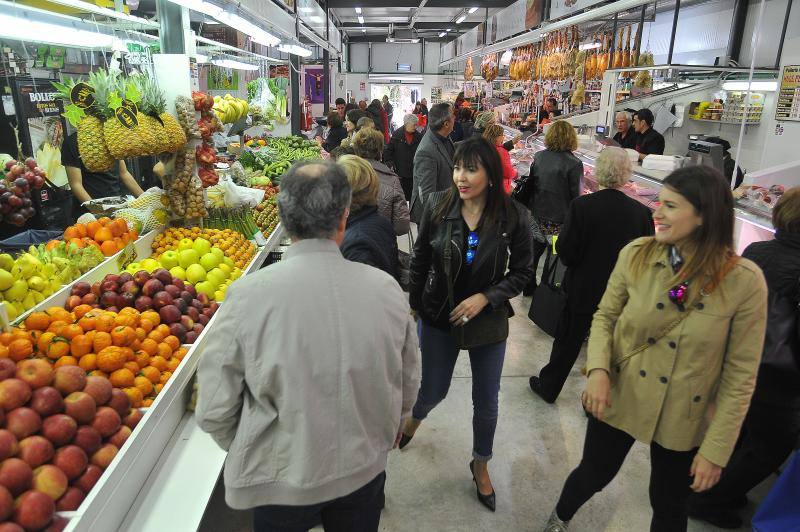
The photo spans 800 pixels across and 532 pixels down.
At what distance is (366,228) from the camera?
8.55ft

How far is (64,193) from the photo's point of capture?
5.28 m

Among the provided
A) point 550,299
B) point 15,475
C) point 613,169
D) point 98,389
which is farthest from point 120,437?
point 550,299

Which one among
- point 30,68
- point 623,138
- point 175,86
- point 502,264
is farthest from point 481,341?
point 623,138

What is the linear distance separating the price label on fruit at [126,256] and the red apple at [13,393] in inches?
64.4

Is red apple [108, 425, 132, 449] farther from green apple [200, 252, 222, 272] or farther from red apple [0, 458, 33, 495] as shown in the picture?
green apple [200, 252, 222, 272]

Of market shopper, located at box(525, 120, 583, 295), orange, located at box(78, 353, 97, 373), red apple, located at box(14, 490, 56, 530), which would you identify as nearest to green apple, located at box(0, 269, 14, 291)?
orange, located at box(78, 353, 97, 373)

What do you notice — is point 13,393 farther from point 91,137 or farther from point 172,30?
point 172,30

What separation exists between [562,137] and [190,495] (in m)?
3.93

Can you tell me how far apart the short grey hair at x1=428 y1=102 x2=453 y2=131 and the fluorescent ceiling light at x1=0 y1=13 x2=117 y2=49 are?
241 centimetres

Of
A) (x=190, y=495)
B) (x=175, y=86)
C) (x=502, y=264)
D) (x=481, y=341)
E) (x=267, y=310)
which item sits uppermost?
(x=175, y=86)

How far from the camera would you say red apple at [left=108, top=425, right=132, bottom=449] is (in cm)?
181

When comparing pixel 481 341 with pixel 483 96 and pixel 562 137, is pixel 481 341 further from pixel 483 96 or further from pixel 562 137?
pixel 483 96

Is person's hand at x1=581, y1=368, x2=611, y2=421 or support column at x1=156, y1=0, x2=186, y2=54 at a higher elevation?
support column at x1=156, y1=0, x2=186, y2=54

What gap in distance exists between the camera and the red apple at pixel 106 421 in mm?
1793
